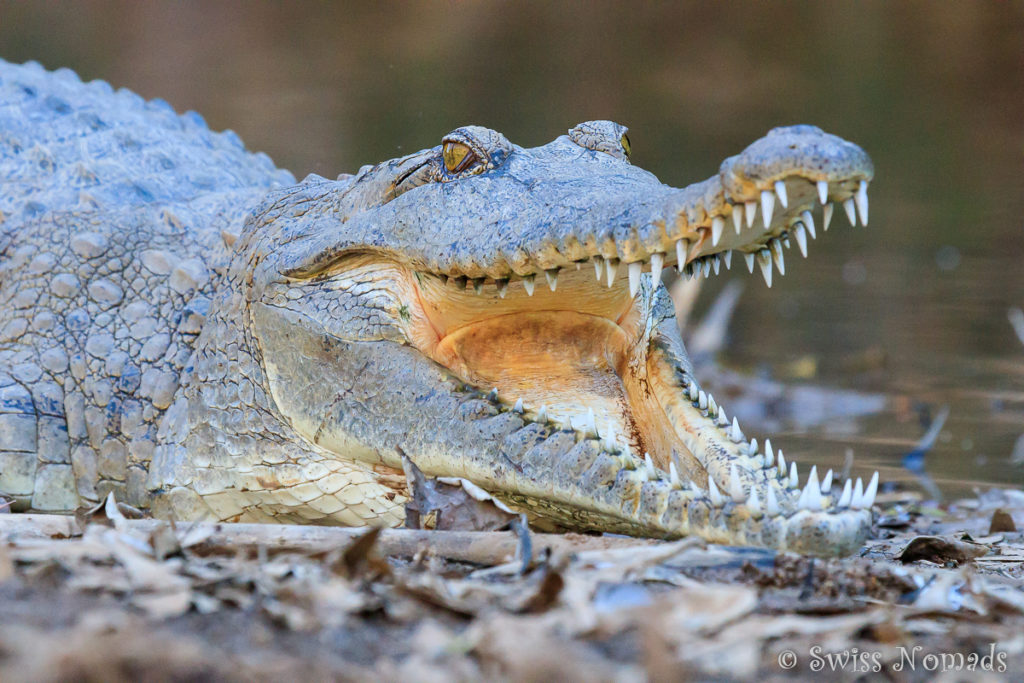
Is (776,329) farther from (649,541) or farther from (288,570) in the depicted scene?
(288,570)

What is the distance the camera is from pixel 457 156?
119 inches

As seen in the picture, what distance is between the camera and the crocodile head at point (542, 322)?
238 centimetres

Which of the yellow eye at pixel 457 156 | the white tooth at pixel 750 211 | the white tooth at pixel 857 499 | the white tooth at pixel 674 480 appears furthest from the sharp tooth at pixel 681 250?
the yellow eye at pixel 457 156

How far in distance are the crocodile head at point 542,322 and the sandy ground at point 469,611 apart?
220 mm

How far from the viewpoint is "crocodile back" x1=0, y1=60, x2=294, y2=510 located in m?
3.48

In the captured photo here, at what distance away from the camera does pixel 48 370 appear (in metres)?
3.59

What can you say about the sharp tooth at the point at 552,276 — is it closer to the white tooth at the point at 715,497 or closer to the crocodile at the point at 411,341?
the crocodile at the point at 411,341

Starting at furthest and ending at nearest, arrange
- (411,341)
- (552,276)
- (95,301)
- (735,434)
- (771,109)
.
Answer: (771,109)
(95,301)
(411,341)
(735,434)
(552,276)

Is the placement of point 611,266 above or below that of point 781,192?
below

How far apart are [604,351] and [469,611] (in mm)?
1316

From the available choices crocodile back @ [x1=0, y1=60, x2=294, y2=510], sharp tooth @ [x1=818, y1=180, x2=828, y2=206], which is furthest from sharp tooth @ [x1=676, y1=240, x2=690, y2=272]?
crocodile back @ [x1=0, y1=60, x2=294, y2=510]

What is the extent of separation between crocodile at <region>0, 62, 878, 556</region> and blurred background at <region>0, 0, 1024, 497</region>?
6.89 ft

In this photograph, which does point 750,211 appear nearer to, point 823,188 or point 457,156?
point 823,188

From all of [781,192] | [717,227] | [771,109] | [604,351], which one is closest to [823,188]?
[781,192]
